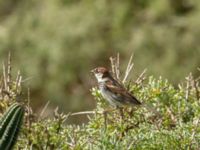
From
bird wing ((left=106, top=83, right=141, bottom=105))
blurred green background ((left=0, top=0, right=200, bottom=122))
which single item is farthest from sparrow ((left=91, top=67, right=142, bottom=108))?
blurred green background ((left=0, top=0, right=200, bottom=122))

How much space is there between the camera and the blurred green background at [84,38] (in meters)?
18.4

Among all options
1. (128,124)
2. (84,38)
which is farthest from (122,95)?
(84,38)

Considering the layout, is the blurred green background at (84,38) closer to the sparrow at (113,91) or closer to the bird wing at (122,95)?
the sparrow at (113,91)

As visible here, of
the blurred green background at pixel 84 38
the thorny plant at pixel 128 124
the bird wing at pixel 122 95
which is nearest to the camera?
the thorny plant at pixel 128 124

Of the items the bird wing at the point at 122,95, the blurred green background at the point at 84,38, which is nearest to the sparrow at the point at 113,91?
the bird wing at the point at 122,95

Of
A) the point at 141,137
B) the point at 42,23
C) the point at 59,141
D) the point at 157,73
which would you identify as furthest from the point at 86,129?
the point at 42,23

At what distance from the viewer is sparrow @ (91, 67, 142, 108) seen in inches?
182

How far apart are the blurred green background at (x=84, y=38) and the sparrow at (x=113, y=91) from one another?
12.8 metres

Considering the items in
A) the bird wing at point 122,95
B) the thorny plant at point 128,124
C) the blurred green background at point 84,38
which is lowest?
the thorny plant at point 128,124

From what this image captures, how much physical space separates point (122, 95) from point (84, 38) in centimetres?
A: 1473

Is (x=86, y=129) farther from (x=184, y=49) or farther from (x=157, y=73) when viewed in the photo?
(x=184, y=49)

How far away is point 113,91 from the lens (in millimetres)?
5047

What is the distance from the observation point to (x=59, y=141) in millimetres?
4359

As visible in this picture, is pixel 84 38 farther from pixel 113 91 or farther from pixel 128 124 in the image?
pixel 128 124
